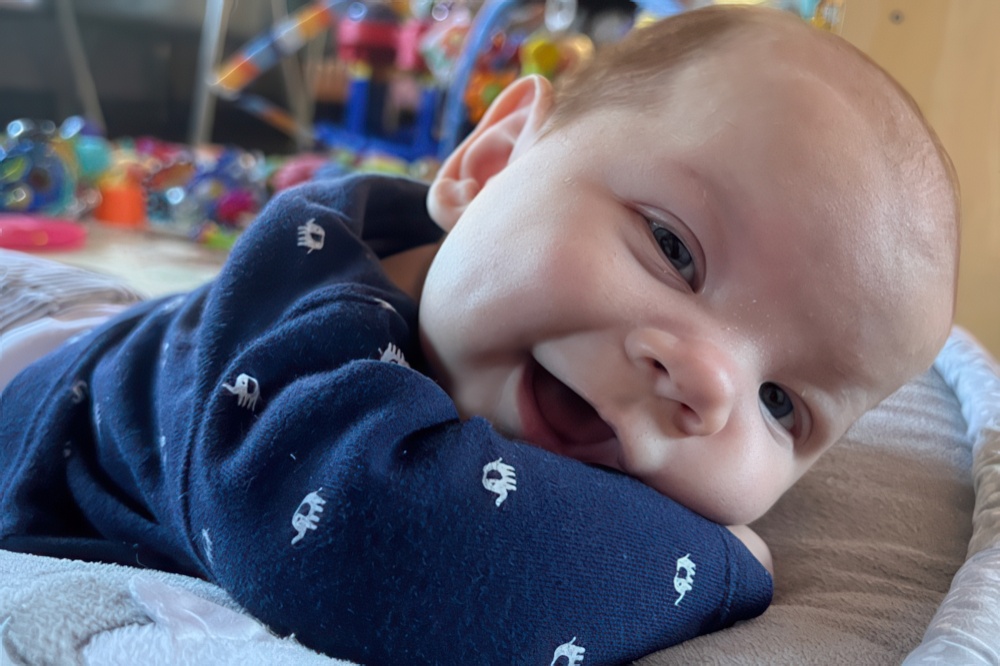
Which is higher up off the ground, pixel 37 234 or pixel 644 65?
pixel 644 65

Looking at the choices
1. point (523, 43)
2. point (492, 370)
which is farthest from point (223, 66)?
point (492, 370)

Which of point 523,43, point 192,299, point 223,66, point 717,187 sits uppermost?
point 717,187

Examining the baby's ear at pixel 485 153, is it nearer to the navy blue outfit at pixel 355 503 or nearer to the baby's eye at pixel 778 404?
the navy blue outfit at pixel 355 503

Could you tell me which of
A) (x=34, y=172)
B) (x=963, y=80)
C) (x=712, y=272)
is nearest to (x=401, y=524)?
(x=712, y=272)

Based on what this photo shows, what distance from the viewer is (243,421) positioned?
0.58 meters

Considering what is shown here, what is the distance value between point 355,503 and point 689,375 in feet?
0.74

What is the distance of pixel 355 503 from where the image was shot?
51 centimetres

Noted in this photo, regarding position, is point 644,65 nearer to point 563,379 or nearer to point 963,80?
point 563,379

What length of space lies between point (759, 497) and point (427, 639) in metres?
0.28

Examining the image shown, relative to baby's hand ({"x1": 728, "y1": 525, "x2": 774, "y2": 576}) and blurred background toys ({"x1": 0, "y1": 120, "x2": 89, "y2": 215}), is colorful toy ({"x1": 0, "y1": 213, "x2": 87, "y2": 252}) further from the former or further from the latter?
baby's hand ({"x1": 728, "y1": 525, "x2": 774, "y2": 576})

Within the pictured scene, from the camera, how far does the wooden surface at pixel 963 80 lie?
135cm

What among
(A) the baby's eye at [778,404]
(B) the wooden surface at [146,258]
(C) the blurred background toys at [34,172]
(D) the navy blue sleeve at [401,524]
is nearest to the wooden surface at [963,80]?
(A) the baby's eye at [778,404]

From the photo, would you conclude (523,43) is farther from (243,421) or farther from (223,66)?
(243,421)

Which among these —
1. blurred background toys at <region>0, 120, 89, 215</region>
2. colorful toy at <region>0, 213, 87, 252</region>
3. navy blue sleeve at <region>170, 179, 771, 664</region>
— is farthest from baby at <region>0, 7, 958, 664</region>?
blurred background toys at <region>0, 120, 89, 215</region>
